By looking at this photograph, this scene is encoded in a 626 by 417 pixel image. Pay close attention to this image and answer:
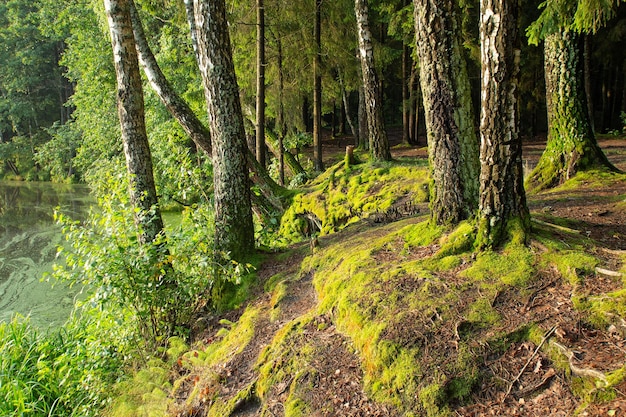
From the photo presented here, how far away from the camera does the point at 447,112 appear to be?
4551 mm

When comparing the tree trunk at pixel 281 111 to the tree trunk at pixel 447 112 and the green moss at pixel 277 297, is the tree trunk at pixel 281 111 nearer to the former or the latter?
the green moss at pixel 277 297

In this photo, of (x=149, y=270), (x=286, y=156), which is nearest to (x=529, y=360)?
(x=149, y=270)

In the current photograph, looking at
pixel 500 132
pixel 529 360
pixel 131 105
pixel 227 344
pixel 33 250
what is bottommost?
pixel 33 250

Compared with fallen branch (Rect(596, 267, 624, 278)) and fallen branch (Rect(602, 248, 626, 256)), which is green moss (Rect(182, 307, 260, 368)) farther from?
fallen branch (Rect(602, 248, 626, 256))

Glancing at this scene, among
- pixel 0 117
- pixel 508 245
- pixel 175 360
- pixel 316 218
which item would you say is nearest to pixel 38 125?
pixel 0 117

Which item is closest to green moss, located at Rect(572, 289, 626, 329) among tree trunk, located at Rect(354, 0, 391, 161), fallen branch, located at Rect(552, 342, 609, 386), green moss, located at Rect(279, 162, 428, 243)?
fallen branch, located at Rect(552, 342, 609, 386)

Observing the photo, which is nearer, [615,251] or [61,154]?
[615,251]

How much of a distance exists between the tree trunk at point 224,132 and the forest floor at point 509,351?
50.7 inches

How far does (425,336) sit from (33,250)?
13973 mm

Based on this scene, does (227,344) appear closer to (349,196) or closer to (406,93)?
(349,196)

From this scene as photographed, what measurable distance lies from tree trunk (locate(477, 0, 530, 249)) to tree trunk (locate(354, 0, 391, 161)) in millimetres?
6276

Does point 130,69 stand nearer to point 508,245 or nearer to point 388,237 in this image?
point 388,237

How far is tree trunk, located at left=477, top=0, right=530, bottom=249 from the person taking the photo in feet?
12.0

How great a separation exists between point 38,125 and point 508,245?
137 feet
